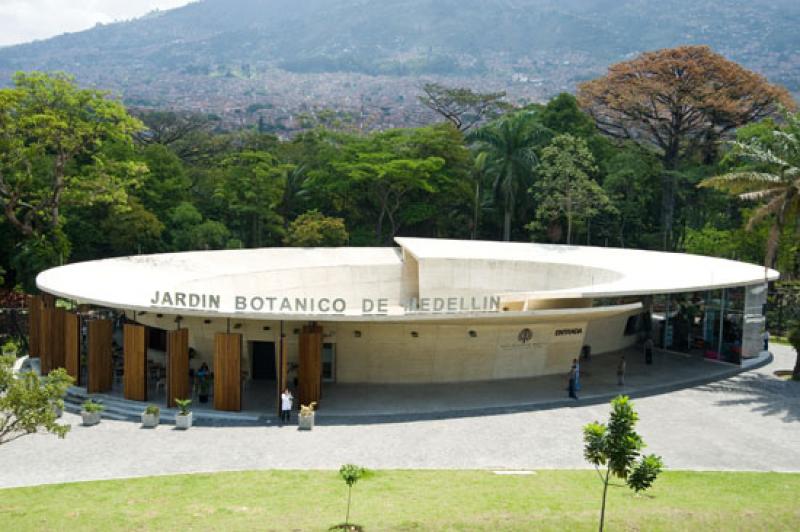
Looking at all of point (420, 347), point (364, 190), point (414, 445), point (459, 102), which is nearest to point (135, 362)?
point (420, 347)

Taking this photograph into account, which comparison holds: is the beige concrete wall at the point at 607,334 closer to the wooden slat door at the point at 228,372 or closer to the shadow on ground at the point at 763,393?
the shadow on ground at the point at 763,393

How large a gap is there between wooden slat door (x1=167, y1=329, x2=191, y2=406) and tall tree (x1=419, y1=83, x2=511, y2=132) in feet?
185

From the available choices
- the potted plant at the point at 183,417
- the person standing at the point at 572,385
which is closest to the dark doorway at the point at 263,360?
the potted plant at the point at 183,417

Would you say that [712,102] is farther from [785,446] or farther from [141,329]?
[141,329]

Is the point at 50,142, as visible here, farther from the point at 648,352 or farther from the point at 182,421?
the point at 648,352

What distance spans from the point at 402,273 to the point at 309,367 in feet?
54.7

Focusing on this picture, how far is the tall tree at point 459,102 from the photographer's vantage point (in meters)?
78.2

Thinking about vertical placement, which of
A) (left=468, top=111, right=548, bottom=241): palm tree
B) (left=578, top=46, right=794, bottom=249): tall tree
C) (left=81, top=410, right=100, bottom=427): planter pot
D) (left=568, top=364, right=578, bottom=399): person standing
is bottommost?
(left=81, top=410, right=100, bottom=427): planter pot

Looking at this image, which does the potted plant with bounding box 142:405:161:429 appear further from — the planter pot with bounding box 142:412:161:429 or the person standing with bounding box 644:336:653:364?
the person standing with bounding box 644:336:653:364

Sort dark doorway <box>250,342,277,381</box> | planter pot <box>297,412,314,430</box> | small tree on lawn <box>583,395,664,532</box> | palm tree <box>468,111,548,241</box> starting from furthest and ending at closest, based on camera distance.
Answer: palm tree <box>468,111,548,241</box>
dark doorway <box>250,342,277,381</box>
planter pot <box>297,412,314,430</box>
small tree on lawn <box>583,395,664,532</box>

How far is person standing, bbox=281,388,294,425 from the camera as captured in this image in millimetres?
23625

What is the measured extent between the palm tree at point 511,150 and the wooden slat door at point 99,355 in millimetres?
35851

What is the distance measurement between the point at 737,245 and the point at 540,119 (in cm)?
2103

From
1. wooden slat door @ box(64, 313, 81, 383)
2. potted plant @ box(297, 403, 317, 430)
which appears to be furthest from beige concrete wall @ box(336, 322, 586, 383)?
wooden slat door @ box(64, 313, 81, 383)
